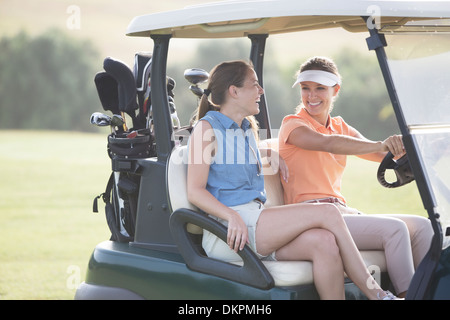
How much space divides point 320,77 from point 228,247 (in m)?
0.98

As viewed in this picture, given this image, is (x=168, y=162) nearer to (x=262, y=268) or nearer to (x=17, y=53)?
(x=262, y=268)

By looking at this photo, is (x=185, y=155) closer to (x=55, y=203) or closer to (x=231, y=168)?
(x=231, y=168)

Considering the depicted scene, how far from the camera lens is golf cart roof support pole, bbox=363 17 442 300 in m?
2.72

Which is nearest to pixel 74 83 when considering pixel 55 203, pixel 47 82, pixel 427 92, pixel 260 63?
pixel 47 82

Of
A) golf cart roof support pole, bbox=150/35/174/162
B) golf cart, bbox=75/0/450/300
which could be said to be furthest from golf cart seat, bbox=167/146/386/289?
golf cart roof support pole, bbox=150/35/174/162

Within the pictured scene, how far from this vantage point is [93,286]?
11.8ft

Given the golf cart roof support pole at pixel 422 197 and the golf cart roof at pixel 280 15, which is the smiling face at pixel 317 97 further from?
the golf cart roof support pole at pixel 422 197

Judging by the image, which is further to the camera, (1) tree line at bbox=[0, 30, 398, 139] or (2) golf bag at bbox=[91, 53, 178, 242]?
(1) tree line at bbox=[0, 30, 398, 139]

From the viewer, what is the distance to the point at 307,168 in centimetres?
352

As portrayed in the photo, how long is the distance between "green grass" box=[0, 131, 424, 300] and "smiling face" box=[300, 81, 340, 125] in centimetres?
305

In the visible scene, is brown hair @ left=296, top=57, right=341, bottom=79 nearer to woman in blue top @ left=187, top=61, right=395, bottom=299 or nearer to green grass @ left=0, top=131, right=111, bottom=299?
woman in blue top @ left=187, top=61, right=395, bottom=299

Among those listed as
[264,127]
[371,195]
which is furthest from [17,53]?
[264,127]

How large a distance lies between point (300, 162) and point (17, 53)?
86.2ft

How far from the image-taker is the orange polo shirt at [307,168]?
350 cm
